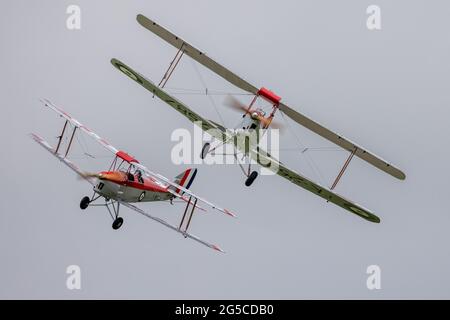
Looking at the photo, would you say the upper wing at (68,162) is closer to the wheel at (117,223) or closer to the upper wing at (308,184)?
the wheel at (117,223)

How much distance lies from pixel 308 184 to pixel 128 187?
229 inches

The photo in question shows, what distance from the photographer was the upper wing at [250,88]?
29.8m

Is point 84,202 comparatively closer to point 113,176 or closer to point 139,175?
point 113,176

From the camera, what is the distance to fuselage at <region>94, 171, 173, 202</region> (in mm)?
28203

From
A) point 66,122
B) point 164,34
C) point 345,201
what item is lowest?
point 345,201

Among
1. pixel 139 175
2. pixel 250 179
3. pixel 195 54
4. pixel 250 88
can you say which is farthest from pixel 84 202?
pixel 250 88

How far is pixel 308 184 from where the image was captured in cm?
2903
